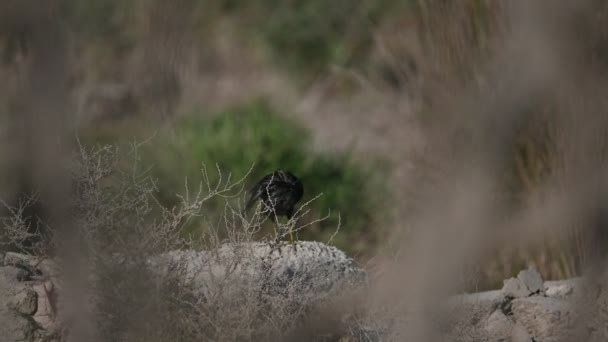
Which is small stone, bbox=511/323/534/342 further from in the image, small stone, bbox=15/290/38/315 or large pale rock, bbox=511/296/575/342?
small stone, bbox=15/290/38/315

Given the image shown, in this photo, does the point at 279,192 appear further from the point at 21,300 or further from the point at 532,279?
the point at 21,300

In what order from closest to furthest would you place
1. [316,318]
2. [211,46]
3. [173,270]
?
1. [316,318]
2. [173,270]
3. [211,46]

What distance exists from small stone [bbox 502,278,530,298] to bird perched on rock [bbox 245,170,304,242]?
1.34m

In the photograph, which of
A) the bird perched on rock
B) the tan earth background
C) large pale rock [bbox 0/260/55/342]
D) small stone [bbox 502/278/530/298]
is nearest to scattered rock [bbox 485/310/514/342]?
small stone [bbox 502/278/530/298]

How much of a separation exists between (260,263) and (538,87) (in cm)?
379

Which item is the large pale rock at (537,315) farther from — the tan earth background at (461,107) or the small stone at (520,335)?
the tan earth background at (461,107)

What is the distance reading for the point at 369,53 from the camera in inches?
400

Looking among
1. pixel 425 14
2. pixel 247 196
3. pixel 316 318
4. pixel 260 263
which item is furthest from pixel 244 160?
pixel 425 14

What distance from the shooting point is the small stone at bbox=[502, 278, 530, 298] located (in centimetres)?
537

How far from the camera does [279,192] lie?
227 inches

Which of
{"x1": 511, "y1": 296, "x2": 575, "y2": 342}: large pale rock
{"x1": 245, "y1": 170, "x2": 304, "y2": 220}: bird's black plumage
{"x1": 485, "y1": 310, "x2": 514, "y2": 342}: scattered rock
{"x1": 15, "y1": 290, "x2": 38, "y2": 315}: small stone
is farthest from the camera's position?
{"x1": 245, "y1": 170, "x2": 304, "y2": 220}: bird's black plumage

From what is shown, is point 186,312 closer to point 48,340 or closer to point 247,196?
point 48,340

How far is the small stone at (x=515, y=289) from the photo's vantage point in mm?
5371

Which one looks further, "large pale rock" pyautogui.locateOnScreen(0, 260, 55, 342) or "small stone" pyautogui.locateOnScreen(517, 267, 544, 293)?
"small stone" pyautogui.locateOnScreen(517, 267, 544, 293)
